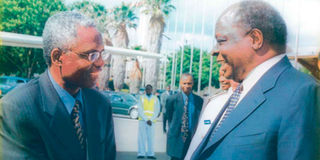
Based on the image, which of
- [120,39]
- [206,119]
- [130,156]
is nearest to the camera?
[206,119]

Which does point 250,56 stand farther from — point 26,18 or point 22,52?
point 22,52

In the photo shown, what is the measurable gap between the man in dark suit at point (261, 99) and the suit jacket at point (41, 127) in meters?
0.59

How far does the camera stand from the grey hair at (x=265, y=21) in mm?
1404

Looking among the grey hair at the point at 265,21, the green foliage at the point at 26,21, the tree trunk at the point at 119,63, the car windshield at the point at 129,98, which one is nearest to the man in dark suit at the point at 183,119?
the grey hair at the point at 265,21

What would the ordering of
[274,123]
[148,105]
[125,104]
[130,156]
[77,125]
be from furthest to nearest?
[125,104] → [148,105] → [130,156] → [77,125] → [274,123]

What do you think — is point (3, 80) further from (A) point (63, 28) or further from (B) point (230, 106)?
(B) point (230, 106)

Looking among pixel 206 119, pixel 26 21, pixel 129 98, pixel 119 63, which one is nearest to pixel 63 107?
pixel 206 119

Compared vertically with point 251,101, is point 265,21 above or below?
above

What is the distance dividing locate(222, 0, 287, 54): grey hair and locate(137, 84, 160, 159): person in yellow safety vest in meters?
5.83

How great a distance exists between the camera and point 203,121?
1.75m

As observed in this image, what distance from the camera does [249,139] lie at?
1253 millimetres

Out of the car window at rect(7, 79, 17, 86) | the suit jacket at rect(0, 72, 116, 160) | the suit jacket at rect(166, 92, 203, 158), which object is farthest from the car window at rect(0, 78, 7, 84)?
the suit jacket at rect(0, 72, 116, 160)

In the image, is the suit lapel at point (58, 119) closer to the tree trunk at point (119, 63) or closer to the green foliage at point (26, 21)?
the tree trunk at point (119, 63)

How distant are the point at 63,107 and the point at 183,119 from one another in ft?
11.9
